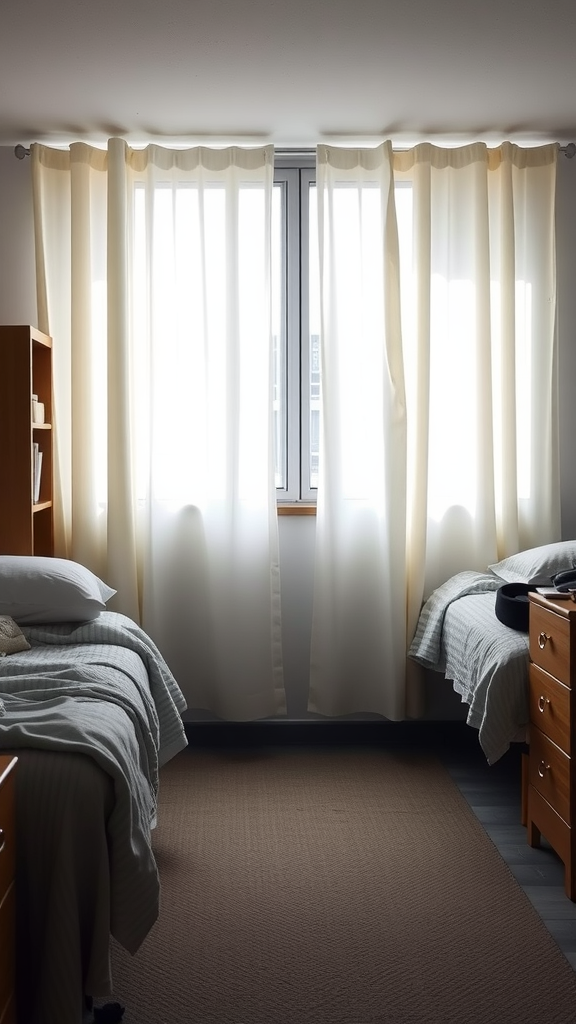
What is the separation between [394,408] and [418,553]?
0.59m

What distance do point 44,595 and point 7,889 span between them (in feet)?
4.24

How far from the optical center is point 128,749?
1.78 metres

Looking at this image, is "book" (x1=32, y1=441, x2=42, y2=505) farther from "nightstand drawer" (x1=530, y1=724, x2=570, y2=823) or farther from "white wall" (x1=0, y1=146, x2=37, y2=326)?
"nightstand drawer" (x1=530, y1=724, x2=570, y2=823)

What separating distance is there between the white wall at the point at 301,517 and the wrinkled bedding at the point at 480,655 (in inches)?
17.4

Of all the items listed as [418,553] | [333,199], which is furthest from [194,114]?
[418,553]

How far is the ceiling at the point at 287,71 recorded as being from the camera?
2574 millimetres

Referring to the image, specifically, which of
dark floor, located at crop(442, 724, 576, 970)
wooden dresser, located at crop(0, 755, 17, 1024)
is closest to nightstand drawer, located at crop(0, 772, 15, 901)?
wooden dresser, located at crop(0, 755, 17, 1024)

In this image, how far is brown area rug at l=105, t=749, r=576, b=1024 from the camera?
1.86 metres

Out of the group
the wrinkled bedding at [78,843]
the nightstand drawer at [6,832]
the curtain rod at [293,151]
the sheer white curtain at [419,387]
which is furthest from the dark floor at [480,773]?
the curtain rod at [293,151]

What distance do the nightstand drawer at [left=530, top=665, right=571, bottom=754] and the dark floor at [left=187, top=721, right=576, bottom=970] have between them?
403 millimetres

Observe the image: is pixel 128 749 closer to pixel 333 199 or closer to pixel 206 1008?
pixel 206 1008

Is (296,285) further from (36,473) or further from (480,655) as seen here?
(480,655)

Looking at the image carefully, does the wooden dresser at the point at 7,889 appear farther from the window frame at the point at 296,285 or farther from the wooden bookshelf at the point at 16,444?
the window frame at the point at 296,285

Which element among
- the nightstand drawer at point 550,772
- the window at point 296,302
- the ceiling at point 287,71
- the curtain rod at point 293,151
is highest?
the ceiling at point 287,71
